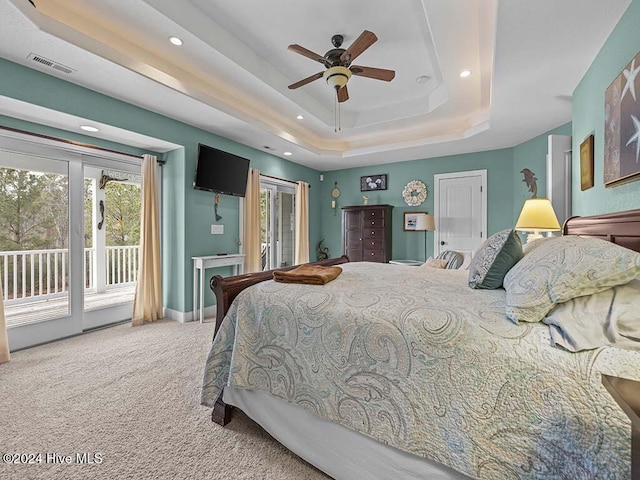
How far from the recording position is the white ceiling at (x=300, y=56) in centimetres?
202

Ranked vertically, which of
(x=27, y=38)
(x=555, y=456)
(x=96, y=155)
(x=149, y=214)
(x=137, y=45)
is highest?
(x=137, y=45)

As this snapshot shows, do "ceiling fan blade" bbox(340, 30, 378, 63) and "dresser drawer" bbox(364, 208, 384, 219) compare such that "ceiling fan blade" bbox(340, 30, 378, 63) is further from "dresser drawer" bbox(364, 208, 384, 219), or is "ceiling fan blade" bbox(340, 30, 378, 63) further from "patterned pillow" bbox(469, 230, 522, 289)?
"dresser drawer" bbox(364, 208, 384, 219)

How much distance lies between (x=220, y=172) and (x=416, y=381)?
3.65m

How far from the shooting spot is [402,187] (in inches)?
217

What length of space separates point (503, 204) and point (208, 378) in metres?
4.97

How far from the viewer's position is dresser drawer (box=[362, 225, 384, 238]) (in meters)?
5.24

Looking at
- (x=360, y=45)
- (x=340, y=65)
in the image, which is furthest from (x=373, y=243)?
(x=360, y=45)

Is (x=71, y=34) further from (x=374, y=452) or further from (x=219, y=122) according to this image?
(x=374, y=452)

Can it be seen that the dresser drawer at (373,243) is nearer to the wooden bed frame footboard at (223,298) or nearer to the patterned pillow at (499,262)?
the patterned pillow at (499,262)

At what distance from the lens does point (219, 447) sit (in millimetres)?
1531

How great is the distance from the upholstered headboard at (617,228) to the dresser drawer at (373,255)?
3315 millimetres

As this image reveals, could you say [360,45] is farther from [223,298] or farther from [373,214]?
[373,214]

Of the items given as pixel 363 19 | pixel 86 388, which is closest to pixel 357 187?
pixel 363 19

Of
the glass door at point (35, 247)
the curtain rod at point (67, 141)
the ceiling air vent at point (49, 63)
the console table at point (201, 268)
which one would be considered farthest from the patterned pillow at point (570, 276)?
the curtain rod at point (67, 141)
